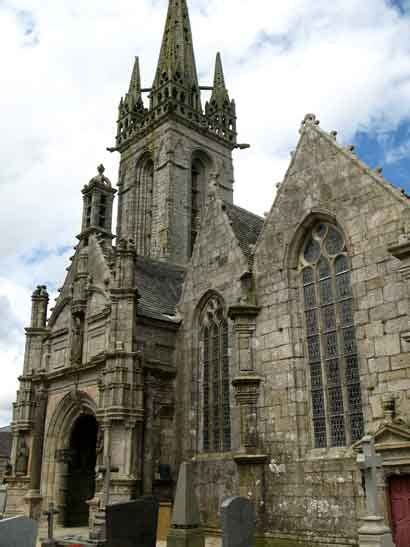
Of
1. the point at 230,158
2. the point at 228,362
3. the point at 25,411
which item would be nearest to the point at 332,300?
the point at 228,362

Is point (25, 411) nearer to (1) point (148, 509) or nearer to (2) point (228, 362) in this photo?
(2) point (228, 362)

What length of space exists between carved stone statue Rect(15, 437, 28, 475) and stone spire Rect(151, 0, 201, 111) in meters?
29.2

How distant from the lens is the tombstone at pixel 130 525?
35.8 feet

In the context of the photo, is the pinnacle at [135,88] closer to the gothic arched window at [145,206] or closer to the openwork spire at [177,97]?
the openwork spire at [177,97]

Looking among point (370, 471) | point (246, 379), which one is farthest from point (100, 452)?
point (370, 471)

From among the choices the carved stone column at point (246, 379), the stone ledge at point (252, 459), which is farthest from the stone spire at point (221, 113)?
the stone ledge at point (252, 459)

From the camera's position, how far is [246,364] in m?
15.7

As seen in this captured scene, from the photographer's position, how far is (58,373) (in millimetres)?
20891

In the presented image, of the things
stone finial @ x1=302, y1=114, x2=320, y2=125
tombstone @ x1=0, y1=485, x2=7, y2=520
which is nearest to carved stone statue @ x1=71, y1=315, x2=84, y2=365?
tombstone @ x1=0, y1=485, x2=7, y2=520

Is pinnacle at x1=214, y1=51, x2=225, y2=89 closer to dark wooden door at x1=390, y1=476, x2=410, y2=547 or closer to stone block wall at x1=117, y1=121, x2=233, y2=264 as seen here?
stone block wall at x1=117, y1=121, x2=233, y2=264

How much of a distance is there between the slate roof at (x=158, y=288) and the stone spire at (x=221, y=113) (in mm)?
24337

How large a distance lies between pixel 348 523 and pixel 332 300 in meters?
5.21

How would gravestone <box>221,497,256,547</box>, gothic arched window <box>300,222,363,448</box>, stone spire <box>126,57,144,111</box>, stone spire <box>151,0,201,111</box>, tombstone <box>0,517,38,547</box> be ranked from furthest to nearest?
1. stone spire <box>126,57,144,111</box>
2. stone spire <box>151,0,201,111</box>
3. gothic arched window <box>300,222,363,448</box>
4. gravestone <box>221,497,256,547</box>
5. tombstone <box>0,517,38,547</box>

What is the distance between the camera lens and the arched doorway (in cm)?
2030
